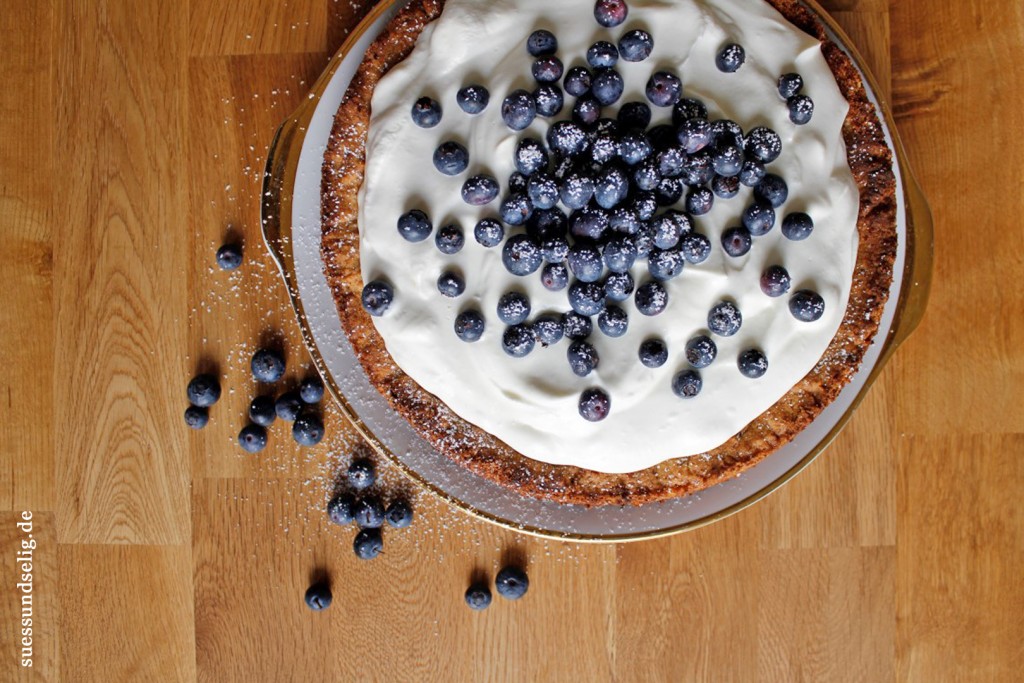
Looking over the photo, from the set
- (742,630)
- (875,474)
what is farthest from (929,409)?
(742,630)

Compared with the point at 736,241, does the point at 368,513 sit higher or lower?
lower

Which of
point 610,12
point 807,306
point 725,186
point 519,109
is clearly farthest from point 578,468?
point 610,12

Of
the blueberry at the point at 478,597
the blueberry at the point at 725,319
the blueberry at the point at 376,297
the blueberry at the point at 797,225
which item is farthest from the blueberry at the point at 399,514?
the blueberry at the point at 797,225

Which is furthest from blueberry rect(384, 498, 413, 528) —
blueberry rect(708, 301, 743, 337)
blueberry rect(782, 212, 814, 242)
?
blueberry rect(782, 212, 814, 242)

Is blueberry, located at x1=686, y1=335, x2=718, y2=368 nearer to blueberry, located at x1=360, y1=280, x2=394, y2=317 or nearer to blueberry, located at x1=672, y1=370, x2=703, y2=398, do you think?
blueberry, located at x1=672, y1=370, x2=703, y2=398

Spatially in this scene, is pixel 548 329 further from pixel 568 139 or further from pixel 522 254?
pixel 568 139
